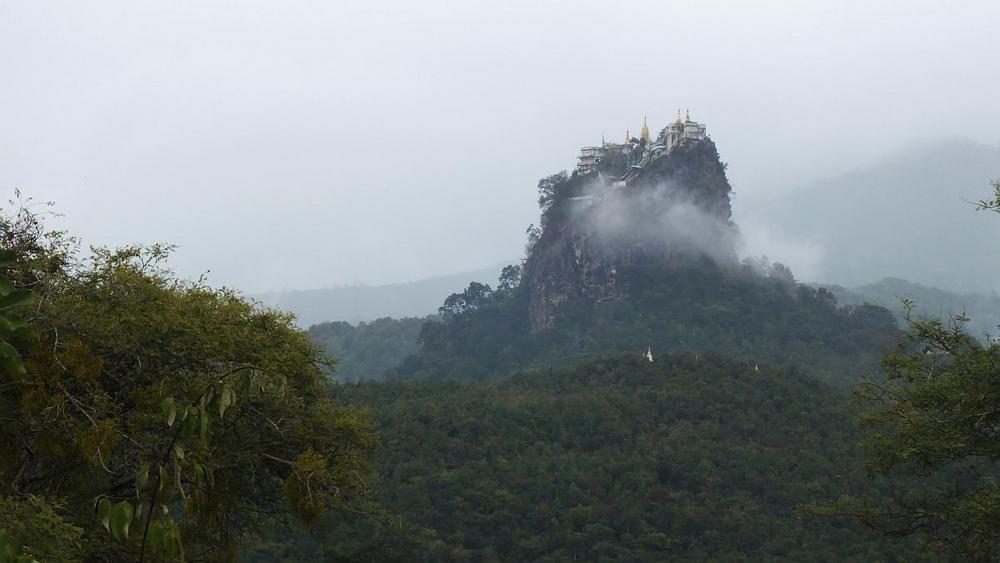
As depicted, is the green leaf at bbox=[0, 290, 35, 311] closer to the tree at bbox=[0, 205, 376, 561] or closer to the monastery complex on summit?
the tree at bbox=[0, 205, 376, 561]

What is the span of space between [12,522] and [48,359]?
13.7ft

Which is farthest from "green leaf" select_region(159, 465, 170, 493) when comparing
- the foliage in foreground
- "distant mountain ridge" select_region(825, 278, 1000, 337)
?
"distant mountain ridge" select_region(825, 278, 1000, 337)

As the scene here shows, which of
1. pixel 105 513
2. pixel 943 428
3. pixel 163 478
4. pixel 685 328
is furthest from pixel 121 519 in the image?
pixel 685 328

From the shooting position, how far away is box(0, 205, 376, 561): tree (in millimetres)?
10602

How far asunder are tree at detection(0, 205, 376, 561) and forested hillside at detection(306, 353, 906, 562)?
14.2 m

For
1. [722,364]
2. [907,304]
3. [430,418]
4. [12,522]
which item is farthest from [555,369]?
[12,522]

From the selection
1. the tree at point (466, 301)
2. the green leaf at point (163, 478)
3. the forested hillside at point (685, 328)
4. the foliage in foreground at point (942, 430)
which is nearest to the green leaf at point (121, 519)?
the green leaf at point (163, 478)

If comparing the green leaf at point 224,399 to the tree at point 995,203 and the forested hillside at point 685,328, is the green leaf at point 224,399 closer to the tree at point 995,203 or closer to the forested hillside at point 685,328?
the tree at point 995,203

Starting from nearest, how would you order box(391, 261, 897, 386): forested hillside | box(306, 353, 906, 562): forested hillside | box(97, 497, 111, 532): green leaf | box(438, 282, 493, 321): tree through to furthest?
box(97, 497, 111, 532): green leaf → box(306, 353, 906, 562): forested hillside → box(391, 261, 897, 386): forested hillside → box(438, 282, 493, 321): tree

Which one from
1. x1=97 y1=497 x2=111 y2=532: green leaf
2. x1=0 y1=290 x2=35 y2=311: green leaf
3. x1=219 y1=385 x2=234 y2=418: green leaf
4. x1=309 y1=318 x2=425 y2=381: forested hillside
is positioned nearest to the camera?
x1=0 y1=290 x2=35 y2=311: green leaf

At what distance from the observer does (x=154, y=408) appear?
1181 centimetres

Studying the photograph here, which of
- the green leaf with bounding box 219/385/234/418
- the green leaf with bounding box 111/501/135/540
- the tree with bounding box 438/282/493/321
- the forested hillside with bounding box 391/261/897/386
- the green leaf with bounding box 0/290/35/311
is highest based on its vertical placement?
the tree with bounding box 438/282/493/321

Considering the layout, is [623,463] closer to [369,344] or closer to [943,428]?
[943,428]

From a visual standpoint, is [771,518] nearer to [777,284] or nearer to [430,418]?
[430,418]
